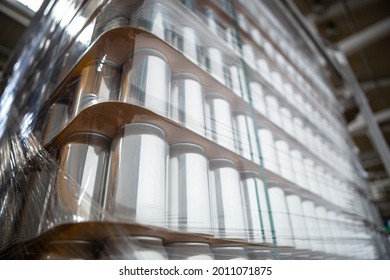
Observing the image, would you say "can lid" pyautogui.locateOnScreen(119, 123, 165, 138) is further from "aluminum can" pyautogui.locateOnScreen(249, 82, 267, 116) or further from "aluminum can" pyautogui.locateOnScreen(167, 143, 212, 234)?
"aluminum can" pyautogui.locateOnScreen(249, 82, 267, 116)

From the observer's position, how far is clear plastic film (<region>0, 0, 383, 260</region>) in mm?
459

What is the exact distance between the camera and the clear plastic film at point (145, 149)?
18.1 inches

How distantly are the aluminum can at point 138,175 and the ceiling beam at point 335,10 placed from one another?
2928 millimetres

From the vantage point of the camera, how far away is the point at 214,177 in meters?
0.68

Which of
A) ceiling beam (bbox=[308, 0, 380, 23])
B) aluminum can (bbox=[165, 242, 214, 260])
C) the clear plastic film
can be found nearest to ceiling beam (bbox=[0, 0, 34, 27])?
the clear plastic film

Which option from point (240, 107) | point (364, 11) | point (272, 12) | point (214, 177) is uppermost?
point (364, 11)

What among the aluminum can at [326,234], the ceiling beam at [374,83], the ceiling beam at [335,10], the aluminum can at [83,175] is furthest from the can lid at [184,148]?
the ceiling beam at [374,83]

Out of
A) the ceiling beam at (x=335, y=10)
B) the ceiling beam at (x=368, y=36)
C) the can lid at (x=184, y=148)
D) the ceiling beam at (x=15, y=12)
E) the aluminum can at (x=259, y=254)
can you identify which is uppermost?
the ceiling beam at (x=335, y=10)

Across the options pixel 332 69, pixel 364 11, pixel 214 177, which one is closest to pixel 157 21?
pixel 214 177

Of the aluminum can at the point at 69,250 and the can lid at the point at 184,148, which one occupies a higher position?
the can lid at the point at 184,148

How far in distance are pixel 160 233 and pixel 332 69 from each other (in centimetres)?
236

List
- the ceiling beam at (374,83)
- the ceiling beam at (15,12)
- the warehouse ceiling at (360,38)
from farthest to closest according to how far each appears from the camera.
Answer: the ceiling beam at (374,83), the warehouse ceiling at (360,38), the ceiling beam at (15,12)

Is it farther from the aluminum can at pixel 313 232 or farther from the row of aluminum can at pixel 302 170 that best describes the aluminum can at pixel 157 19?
the aluminum can at pixel 313 232
